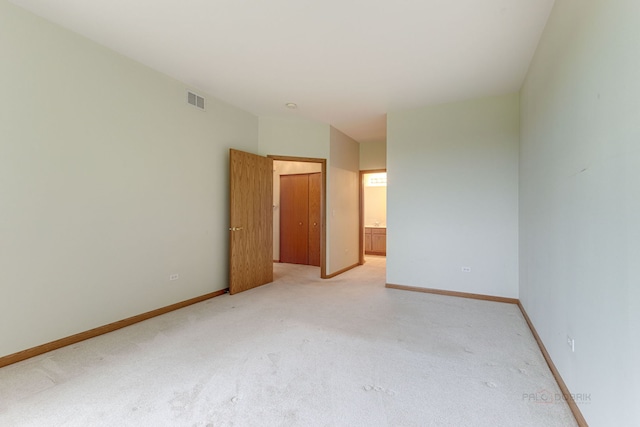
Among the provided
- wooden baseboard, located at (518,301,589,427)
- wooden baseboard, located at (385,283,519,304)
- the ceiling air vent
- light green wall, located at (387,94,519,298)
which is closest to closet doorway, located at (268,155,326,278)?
light green wall, located at (387,94,519,298)

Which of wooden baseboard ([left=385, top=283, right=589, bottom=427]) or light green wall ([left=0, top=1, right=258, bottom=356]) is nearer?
Result: wooden baseboard ([left=385, top=283, right=589, bottom=427])

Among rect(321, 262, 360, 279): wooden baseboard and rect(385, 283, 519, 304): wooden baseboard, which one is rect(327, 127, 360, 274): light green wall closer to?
rect(321, 262, 360, 279): wooden baseboard

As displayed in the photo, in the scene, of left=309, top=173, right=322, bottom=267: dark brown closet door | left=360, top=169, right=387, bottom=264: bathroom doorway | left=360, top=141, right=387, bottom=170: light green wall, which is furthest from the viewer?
left=360, top=169, right=387, bottom=264: bathroom doorway

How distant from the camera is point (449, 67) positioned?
3148 mm

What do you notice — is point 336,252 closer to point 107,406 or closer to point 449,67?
point 449,67

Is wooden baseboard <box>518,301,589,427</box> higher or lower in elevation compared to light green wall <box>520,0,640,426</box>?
lower

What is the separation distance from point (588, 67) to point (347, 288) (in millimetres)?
3676

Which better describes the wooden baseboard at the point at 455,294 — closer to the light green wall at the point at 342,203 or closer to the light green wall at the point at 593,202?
the light green wall at the point at 342,203

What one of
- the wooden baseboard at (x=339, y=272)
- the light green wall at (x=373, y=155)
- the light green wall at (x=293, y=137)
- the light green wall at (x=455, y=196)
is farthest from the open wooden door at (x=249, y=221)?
the light green wall at (x=373, y=155)

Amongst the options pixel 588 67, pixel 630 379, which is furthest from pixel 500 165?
pixel 630 379

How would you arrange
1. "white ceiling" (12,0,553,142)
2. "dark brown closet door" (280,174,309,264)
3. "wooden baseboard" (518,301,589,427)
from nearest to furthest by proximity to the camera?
"wooden baseboard" (518,301,589,427)
"white ceiling" (12,0,553,142)
"dark brown closet door" (280,174,309,264)

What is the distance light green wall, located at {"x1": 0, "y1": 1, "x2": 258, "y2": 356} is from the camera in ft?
7.41

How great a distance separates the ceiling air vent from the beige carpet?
256 cm

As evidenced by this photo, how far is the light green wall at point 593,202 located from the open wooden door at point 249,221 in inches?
140
